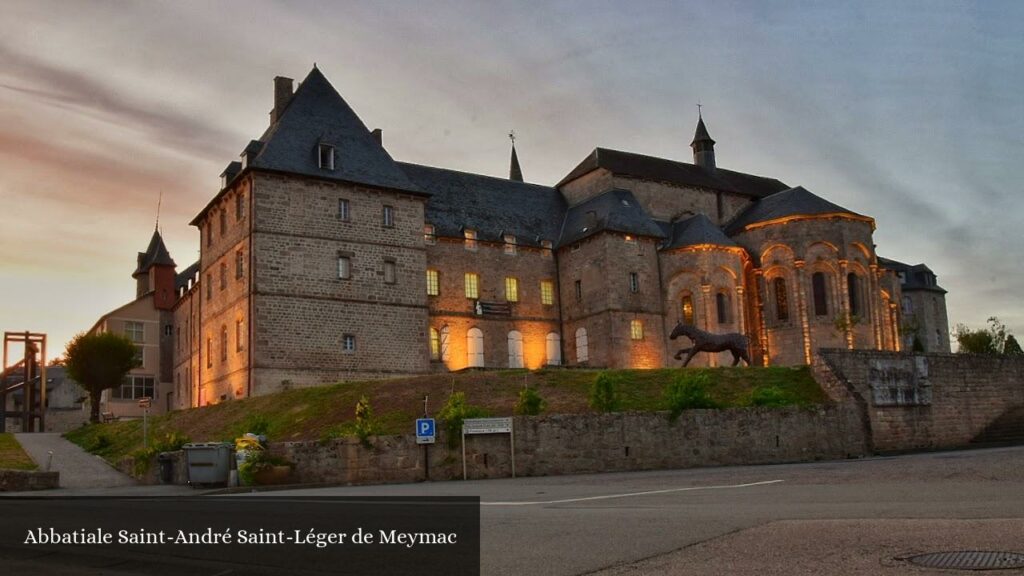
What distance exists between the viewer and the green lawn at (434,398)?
33.0 m

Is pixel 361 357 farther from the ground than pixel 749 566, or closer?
farther from the ground

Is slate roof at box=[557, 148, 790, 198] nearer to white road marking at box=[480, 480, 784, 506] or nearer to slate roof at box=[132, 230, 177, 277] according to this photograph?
slate roof at box=[132, 230, 177, 277]

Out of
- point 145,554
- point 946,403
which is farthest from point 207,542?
point 946,403

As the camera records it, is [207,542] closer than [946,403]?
Yes

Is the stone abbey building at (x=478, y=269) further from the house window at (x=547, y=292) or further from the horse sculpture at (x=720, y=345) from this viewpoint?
the horse sculpture at (x=720, y=345)

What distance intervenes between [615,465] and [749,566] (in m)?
19.2

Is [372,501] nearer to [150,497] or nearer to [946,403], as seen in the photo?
[150,497]

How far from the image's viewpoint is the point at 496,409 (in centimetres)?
3212

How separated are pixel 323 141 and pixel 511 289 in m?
14.7

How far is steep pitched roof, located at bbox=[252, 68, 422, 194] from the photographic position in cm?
4744

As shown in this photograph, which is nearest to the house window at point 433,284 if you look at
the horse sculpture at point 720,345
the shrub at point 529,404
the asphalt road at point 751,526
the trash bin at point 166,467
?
the horse sculpture at point 720,345

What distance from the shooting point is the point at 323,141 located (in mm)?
48781

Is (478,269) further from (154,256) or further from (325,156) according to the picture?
(154,256)

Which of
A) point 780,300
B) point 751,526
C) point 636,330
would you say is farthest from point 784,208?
point 751,526
